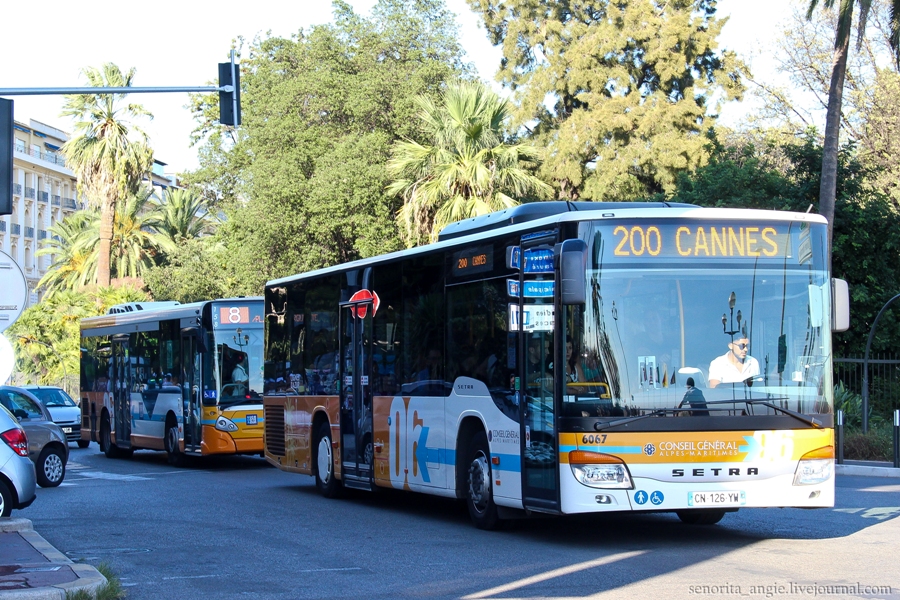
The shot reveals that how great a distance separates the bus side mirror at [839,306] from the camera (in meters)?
10.7

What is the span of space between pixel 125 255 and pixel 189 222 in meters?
4.77

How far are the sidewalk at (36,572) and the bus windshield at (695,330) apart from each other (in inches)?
169

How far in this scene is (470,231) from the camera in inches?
528

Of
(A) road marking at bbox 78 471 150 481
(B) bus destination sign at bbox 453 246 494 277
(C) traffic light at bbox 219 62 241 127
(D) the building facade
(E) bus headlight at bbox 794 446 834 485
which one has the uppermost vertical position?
(D) the building facade

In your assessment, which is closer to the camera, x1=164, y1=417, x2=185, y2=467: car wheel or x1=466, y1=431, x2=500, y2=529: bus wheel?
x1=466, y1=431, x2=500, y2=529: bus wheel

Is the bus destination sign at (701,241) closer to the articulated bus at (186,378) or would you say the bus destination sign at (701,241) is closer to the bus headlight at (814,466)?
the bus headlight at (814,466)

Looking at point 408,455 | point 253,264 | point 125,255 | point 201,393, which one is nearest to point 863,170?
point 201,393

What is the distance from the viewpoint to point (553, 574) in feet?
29.9

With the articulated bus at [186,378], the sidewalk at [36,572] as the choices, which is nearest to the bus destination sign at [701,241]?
the sidewalk at [36,572]

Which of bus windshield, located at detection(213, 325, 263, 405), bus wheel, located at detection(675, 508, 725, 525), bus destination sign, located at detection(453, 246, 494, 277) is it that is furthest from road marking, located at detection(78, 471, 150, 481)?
bus wheel, located at detection(675, 508, 725, 525)

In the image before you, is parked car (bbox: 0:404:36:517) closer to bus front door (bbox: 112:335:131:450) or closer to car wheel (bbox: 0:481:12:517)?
car wheel (bbox: 0:481:12:517)

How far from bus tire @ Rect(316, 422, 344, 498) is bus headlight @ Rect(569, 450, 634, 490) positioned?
667cm

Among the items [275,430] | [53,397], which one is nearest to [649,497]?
[275,430]

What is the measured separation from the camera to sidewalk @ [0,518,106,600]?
25.3 ft
